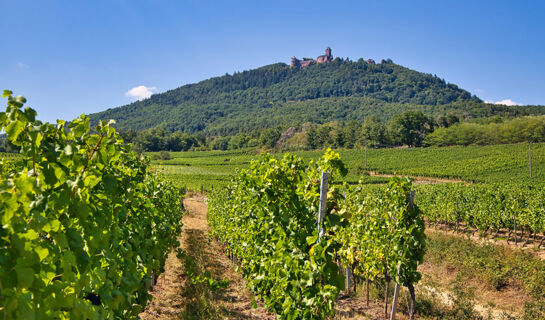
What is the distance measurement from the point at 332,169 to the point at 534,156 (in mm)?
54586

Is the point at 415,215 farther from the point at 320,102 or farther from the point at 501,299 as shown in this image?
the point at 320,102

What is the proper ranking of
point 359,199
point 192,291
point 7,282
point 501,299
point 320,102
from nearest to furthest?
point 7,282
point 192,291
point 501,299
point 359,199
point 320,102

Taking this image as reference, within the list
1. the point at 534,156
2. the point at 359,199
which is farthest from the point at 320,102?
the point at 359,199

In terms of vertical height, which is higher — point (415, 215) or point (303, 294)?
point (415, 215)

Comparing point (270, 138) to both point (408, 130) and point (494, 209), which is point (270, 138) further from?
point (494, 209)

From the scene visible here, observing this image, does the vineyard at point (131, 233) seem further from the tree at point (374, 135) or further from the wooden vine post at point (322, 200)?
the tree at point (374, 135)

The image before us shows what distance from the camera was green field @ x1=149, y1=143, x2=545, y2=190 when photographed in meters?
39.2

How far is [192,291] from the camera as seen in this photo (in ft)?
25.5

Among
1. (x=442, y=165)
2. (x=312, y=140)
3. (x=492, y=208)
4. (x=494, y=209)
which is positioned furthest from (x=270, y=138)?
(x=494, y=209)

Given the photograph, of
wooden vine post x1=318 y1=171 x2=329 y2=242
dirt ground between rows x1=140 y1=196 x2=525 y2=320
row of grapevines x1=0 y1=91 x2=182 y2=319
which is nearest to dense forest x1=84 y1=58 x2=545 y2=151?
dirt ground between rows x1=140 y1=196 x2=525 y2=320

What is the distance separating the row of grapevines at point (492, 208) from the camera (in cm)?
1408

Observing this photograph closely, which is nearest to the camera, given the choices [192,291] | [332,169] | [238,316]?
[332,169]

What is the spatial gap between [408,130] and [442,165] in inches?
1082

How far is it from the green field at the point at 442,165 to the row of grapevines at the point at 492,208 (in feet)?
62.1
